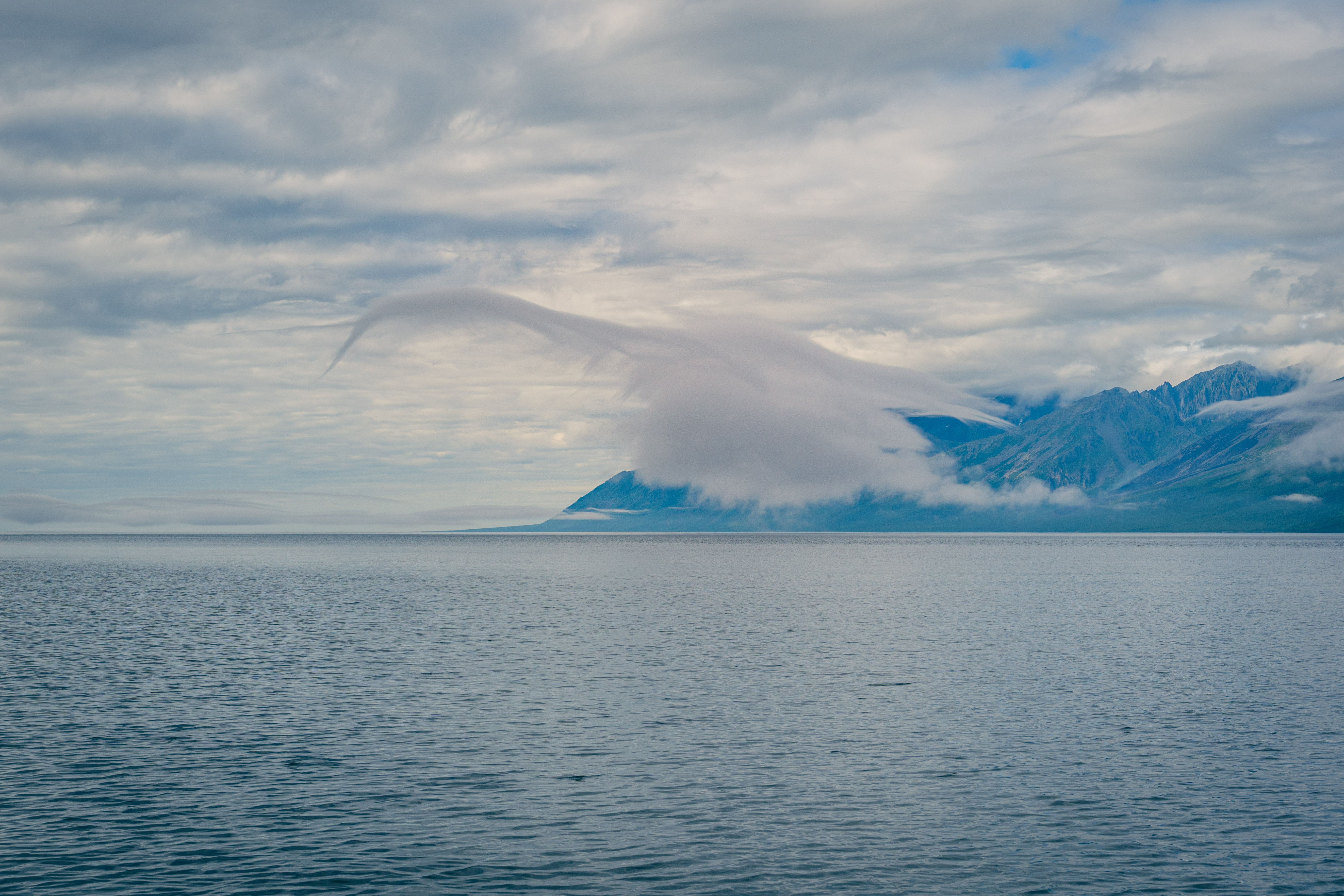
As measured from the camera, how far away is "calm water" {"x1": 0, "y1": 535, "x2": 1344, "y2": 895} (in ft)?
97.2

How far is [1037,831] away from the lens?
33.2 meters

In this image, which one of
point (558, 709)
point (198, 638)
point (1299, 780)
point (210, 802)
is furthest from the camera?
point (198, 638)

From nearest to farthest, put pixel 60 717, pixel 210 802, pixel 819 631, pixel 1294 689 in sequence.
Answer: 1. pixel 210 802
2. pixel 60 717
3. pixel 1294 689
4. pixel 819 631

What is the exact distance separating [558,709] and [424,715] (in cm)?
704

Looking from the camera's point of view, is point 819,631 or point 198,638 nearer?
point 198,638

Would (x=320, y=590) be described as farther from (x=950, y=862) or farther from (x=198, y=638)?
(x=950, y=862)

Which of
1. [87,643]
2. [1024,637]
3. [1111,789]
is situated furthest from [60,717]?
[1024,637]

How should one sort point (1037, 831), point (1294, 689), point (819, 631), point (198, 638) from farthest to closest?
1. point (819, 631)
2. point (198, 638)
3. point (1294, 689)
4. point (1037, 831)

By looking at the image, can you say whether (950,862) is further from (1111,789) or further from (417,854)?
(417,854)

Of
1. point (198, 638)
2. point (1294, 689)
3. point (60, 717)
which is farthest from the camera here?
point (198, 638)

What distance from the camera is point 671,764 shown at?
41969 millimetres

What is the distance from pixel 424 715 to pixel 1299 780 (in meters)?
40.1

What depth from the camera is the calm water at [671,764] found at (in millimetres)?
29641

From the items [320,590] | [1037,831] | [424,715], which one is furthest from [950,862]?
[320,590]
